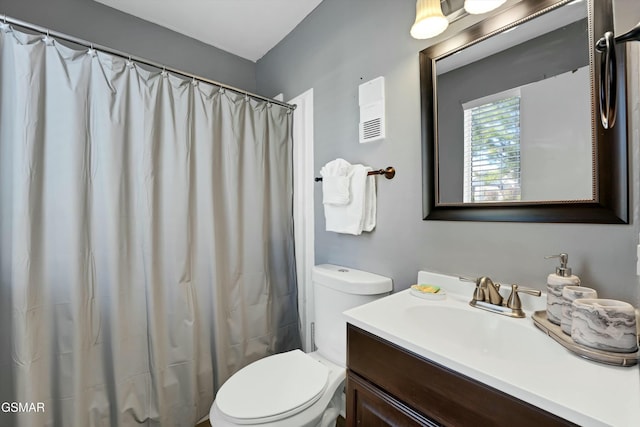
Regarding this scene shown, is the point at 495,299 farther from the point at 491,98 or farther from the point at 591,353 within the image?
the point at 491,98

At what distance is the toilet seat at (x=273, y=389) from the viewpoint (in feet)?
3.23

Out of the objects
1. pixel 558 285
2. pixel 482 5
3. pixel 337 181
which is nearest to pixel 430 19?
pixel 482 5

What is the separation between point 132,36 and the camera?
70.1 inches

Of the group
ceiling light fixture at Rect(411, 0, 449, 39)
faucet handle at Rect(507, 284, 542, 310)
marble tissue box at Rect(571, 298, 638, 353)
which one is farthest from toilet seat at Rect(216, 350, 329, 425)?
ceiling light fixture at Rect(411, 0, 449, 39)

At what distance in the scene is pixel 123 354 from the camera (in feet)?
4.35

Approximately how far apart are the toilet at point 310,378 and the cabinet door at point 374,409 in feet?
0.75

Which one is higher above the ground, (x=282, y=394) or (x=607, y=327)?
(x=607, y=327)

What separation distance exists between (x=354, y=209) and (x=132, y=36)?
5.99 feet

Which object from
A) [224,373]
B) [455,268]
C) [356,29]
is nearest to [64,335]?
[224,373]

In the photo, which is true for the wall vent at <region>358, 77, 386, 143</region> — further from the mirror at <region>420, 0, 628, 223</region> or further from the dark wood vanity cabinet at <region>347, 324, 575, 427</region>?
the dark wood vanity cabinet at <region>347, 324, 575, 427</region>

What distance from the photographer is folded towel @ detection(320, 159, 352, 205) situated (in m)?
1.45

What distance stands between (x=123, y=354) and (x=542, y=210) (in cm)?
186

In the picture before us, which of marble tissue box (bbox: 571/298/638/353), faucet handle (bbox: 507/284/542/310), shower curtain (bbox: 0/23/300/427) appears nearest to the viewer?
marble tissue box (bbox: 571/298/638/353)

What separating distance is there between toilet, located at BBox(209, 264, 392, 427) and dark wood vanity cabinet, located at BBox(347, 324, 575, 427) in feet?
0.75
